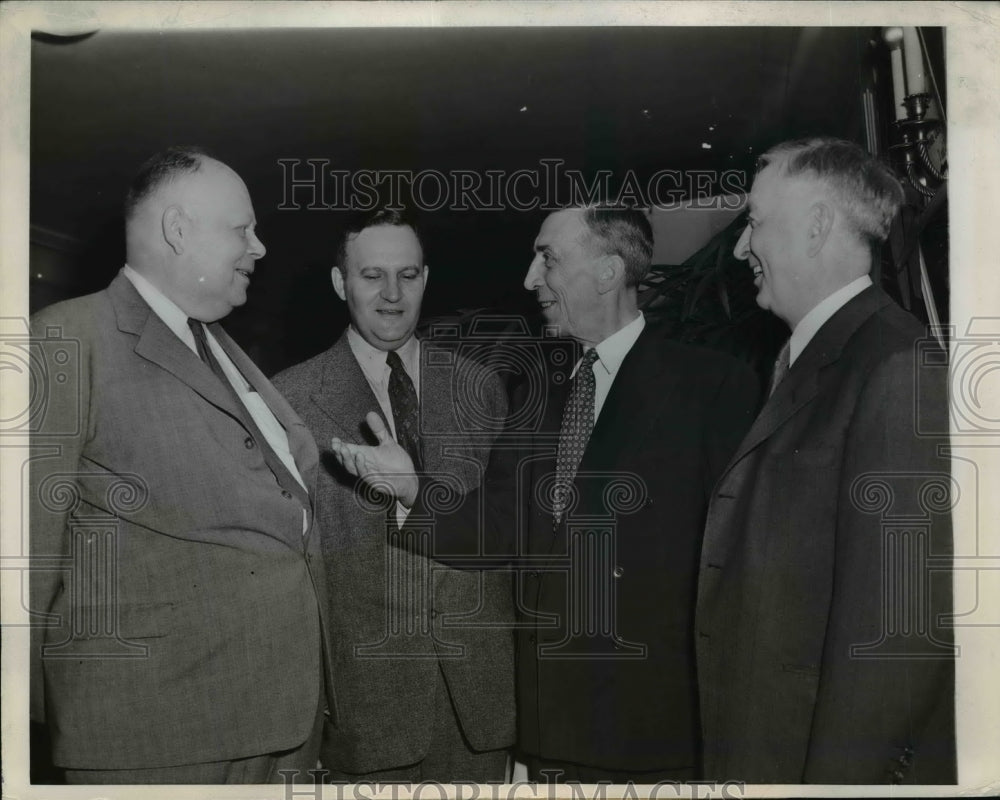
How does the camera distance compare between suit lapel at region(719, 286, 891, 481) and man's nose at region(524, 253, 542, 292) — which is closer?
suit lapel at region(719, 286, 891, 481)

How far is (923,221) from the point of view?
288 cm

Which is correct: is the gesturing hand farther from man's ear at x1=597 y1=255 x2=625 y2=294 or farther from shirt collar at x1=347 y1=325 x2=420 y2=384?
man's ear at x1=597 y1=255 x2=625 y2=294

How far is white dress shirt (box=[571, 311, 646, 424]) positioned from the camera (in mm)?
2848

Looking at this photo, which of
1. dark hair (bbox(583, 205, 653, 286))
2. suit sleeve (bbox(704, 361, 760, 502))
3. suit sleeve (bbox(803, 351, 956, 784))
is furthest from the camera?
dark hair (bbox(583, 205, 653, 286))

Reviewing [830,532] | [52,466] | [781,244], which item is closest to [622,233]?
[781,244]

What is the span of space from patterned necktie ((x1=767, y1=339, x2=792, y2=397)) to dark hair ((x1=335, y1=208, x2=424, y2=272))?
3.58 ft

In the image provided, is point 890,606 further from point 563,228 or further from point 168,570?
point 168,570

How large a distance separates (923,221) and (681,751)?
1.68 meters

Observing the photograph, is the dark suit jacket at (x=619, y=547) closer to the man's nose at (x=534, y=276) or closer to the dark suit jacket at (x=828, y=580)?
the dark suit jacket at (x=828, y=580)

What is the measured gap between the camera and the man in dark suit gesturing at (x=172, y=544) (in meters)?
2.74

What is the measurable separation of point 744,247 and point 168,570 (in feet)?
6.12

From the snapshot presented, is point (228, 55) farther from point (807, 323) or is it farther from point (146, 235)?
point (807, 323)

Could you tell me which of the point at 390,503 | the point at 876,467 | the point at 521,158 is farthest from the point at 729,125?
the point at 390,503

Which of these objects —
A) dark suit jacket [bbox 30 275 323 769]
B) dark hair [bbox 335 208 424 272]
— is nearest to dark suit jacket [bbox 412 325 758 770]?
dark suit jacket [bbox 30 275 323 769]
